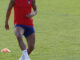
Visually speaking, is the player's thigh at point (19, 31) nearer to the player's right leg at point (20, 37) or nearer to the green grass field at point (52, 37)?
the player's right leg at point (20, 37)

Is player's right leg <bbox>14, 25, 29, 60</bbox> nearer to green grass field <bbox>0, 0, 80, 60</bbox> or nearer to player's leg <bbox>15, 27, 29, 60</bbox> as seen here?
player's leg <bbox>15, 27, 29, 60</bbox>

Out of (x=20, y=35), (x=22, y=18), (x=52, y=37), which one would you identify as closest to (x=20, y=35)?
(x=20, y=35)

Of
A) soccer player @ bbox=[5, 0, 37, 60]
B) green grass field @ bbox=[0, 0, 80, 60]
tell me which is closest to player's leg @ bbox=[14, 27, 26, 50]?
soccer player @ bbox=[5, 0, 37, 60]

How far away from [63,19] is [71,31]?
12.3ft

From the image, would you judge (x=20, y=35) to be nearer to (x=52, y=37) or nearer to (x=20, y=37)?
(x=20, y=37)

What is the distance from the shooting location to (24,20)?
8492mm

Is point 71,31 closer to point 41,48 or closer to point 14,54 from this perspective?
point 41,48

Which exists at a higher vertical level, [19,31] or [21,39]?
[19,31]

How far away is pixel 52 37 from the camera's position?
1381 cm

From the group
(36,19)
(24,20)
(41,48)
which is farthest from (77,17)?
(24,20)

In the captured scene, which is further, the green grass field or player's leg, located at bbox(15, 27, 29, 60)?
the green grass field

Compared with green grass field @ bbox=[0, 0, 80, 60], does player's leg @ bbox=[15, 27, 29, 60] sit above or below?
above

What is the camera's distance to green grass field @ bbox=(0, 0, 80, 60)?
10555 millimetres

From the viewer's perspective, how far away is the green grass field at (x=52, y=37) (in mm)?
10555
